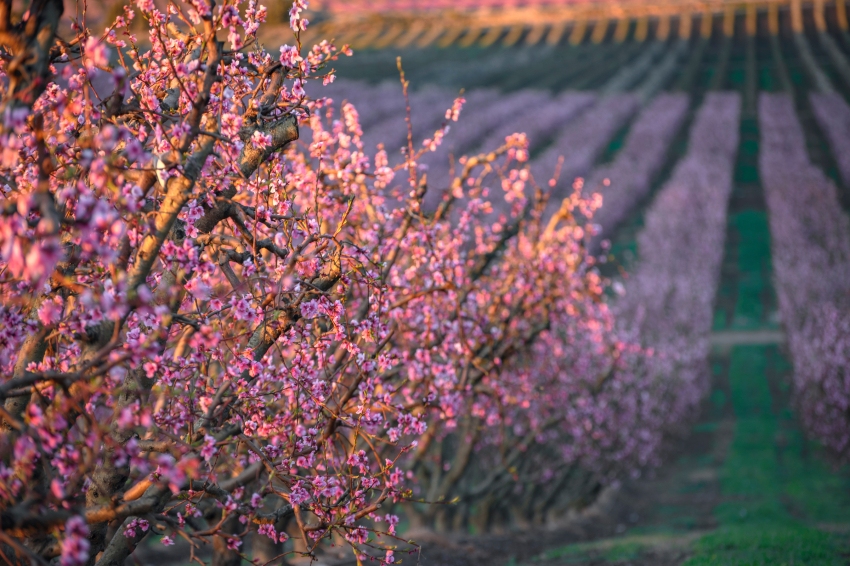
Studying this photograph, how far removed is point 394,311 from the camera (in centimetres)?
977

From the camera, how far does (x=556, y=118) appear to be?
53406 mm

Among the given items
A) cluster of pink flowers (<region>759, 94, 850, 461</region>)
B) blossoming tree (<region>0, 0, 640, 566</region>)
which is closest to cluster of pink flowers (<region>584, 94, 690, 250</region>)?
cluster of pink flowers (<region>759, 94, 850, 461</region>)

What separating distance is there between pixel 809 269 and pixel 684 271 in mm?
4909

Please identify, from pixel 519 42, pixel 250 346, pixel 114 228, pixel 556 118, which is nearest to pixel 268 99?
pixel 250 346

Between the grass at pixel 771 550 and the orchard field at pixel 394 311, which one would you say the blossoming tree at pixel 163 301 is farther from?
the grass at pixel 771 550

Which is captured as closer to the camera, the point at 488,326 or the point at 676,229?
the point at 488,326

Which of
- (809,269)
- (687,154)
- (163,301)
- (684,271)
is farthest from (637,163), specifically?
(163,301)

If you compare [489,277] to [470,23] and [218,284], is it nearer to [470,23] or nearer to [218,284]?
[218,284]

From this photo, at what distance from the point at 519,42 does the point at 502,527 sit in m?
60.6

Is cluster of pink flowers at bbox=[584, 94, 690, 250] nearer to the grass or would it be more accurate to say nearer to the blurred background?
the blurred background

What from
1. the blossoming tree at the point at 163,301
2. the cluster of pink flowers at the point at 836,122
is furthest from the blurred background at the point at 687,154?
the blossoming tree at the point at 163,301

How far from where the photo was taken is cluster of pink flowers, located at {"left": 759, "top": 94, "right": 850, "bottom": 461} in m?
22.5

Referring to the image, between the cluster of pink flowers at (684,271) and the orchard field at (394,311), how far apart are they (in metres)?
0.23

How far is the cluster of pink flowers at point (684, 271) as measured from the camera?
1012 inches
